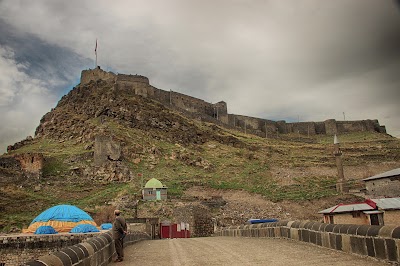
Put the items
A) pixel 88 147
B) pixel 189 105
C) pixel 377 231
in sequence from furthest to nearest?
pixel 189 105 < pixel 88 147 < pixel 377 231

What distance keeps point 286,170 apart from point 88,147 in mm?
29215

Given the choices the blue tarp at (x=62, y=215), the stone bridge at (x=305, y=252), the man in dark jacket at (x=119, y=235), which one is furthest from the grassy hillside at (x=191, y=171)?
the stone bridge at (x=305, y=252)

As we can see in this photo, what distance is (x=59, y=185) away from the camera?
41.4 metres

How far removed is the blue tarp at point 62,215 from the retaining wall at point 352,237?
68.0 feet

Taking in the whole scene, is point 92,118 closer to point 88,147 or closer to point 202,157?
point 88,147

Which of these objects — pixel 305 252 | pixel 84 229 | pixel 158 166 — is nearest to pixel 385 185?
pixel 158 166

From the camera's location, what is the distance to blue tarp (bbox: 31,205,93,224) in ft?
92.2

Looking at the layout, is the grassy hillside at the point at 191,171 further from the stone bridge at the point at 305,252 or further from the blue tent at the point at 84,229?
the stone bridge at the point at 305,252

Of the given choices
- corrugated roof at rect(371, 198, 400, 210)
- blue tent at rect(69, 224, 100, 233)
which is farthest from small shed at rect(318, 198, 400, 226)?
blue tent at rect(69, 224, 100, 233)

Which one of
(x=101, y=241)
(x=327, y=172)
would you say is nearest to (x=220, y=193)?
(x=327, y=172)

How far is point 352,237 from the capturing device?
7.20 metres

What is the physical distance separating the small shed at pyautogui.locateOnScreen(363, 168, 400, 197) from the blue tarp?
26803 millimetres

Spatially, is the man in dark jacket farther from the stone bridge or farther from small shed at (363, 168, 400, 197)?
small shed at (363, 168, 400, 197)

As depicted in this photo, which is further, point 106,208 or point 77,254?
point 106,208
